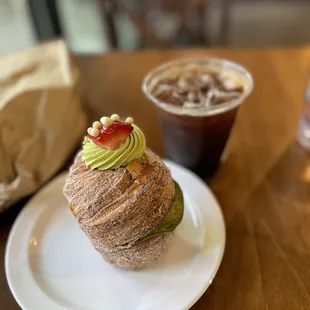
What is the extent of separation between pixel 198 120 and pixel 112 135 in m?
0.31

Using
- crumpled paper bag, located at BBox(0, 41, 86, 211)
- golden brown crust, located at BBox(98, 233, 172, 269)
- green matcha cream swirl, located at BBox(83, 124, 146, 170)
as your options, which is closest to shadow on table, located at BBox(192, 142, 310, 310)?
golden brown crust, located at BBox(98, 233, 172, 269)

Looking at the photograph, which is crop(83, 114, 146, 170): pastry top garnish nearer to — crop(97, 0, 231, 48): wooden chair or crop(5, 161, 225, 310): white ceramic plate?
crop(5, 161, 225, 310): white ceramic plate

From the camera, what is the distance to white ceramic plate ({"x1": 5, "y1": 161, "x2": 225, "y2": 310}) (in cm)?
86

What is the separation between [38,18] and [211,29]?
1.60m

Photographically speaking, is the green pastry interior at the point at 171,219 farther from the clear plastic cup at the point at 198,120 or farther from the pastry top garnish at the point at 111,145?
the clear plastic cup at the point at 198,120

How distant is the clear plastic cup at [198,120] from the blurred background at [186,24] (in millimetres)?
1672

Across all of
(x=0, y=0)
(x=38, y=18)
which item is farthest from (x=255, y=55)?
(x=0, y=0)

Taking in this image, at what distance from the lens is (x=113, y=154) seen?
833mm

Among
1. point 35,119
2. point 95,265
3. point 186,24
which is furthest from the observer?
point 186,24

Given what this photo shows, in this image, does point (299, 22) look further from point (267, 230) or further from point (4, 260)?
point (4, 260)

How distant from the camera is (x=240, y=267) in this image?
927mm

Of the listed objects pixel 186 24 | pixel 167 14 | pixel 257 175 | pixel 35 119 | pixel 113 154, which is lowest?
pixel 186 24

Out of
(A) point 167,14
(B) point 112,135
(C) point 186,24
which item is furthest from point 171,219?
(C) point 186,24

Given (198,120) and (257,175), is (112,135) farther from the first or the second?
(257,175)
